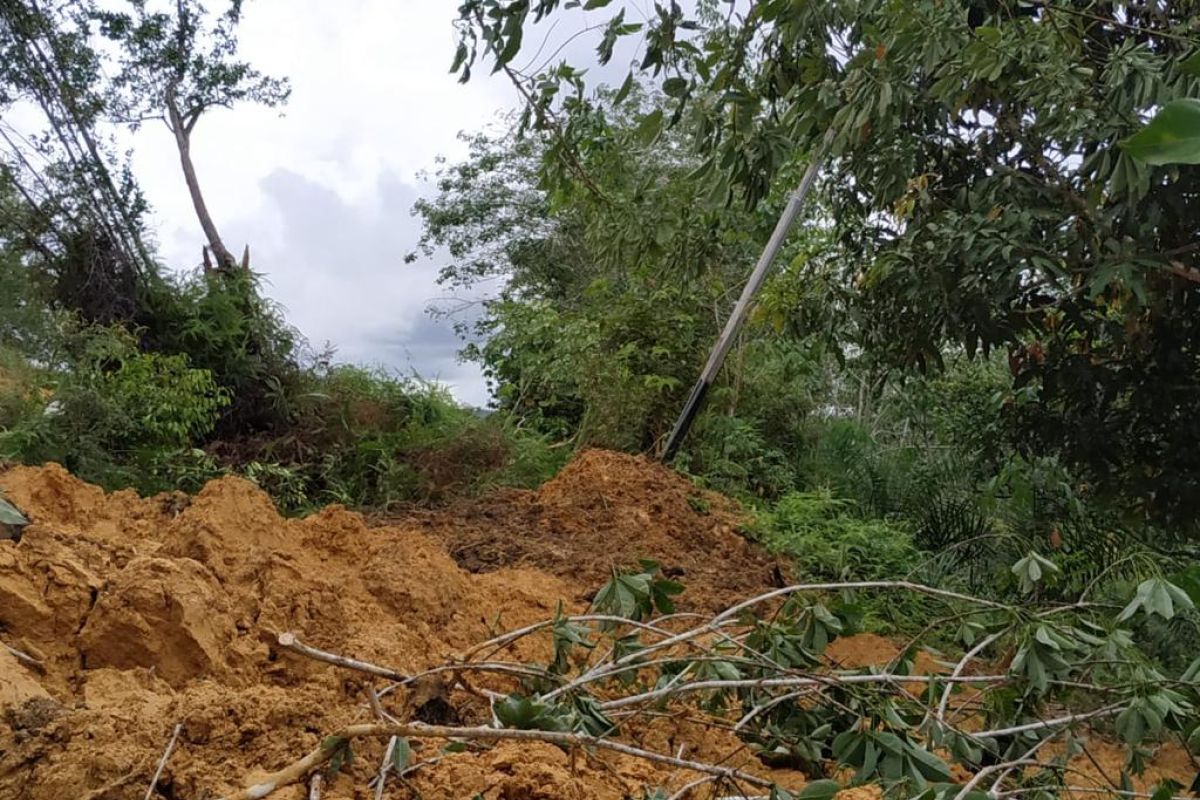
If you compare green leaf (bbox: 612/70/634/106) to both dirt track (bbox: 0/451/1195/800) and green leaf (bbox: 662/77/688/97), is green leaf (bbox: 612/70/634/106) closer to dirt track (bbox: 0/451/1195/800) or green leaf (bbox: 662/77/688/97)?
green leaf (bbox: 662/77/688/97)

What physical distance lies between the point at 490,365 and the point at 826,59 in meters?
6.82

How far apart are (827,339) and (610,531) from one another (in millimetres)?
1388

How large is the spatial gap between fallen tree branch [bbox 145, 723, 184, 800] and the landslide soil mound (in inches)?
0.6

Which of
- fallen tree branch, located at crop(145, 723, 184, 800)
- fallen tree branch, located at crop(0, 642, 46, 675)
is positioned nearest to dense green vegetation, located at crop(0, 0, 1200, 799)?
fallen tree branch, located at crop(145, 723, 184, 800)

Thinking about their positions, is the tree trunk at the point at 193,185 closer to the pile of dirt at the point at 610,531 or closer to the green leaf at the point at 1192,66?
the pile of dirt at the point at 610,531

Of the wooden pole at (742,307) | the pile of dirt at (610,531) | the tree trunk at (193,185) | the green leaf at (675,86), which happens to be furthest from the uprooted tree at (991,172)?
the tree trunk at (193,185)

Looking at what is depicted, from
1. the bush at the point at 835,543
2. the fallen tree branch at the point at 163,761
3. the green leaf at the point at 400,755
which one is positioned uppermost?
the bush at the point at 835,543

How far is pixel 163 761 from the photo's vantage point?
127 cm

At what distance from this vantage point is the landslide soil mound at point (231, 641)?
137 centimetres

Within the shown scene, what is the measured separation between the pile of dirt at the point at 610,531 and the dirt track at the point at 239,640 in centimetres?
4

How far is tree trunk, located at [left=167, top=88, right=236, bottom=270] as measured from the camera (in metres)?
7.30

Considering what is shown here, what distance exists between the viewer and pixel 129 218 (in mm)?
6730

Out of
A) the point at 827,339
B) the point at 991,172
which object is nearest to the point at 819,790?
the point at 991,172

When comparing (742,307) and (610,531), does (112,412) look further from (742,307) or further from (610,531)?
(742,307)
